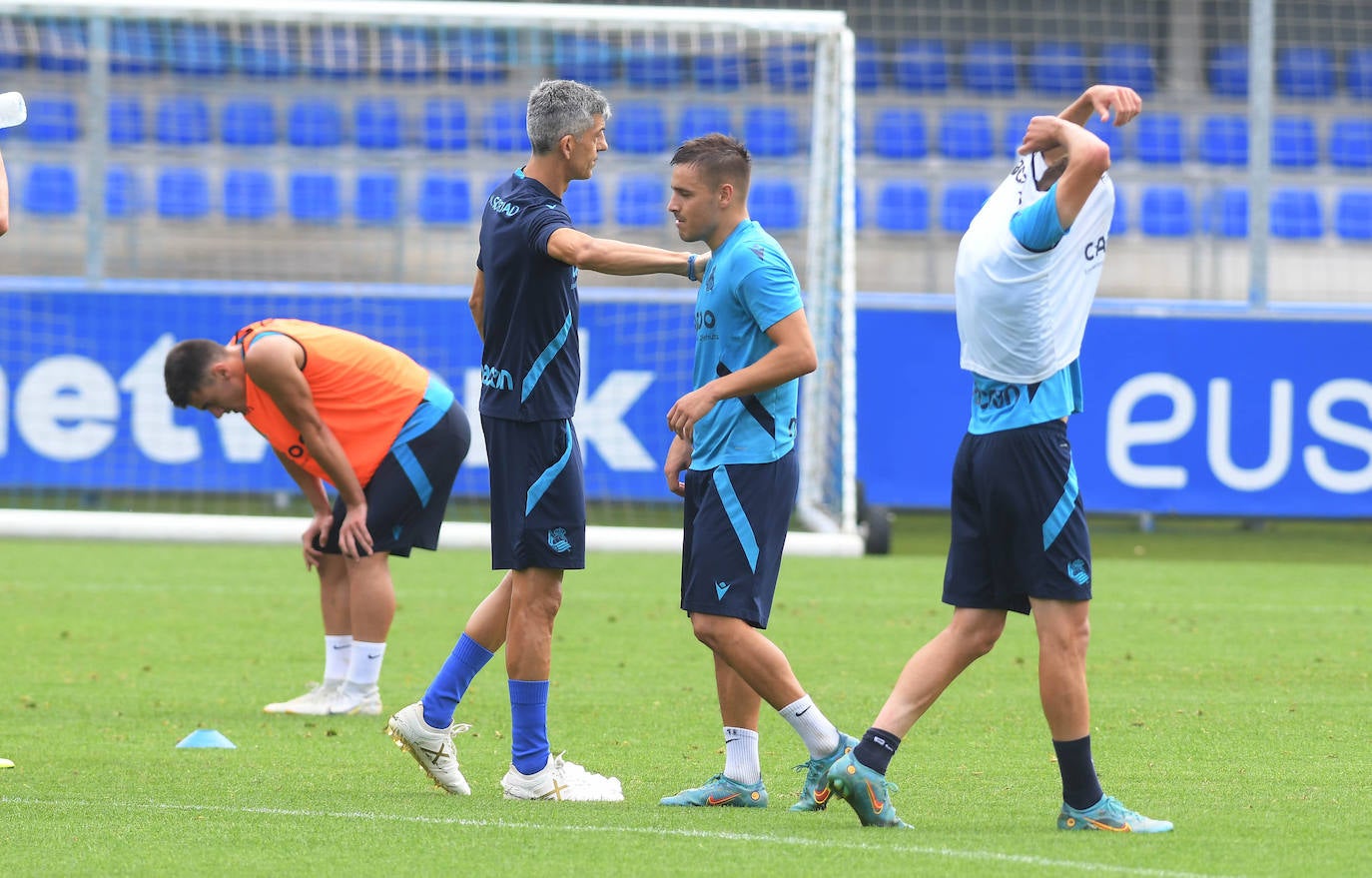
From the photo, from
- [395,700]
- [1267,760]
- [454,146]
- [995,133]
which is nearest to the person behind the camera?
[1267,760]

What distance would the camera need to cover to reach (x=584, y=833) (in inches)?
181

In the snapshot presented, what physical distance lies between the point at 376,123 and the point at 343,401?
37.8 feet

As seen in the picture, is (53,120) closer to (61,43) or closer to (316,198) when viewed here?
(61,43)

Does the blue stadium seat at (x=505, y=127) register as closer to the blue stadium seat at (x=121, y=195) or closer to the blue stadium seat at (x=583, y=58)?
the blue stadium seat at (x=583, y=58)

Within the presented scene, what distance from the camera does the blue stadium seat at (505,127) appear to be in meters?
17.5

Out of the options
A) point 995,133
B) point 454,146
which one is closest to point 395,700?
point 454,146

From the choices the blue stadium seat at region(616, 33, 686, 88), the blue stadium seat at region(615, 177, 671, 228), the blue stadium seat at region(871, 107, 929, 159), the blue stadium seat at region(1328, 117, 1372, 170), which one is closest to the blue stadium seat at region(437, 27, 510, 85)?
the blue stadium seat at region(616, 33, 686, 88)

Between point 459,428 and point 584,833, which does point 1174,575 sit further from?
point 584,833

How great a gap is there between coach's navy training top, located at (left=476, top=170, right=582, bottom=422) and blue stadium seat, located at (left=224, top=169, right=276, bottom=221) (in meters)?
12.2

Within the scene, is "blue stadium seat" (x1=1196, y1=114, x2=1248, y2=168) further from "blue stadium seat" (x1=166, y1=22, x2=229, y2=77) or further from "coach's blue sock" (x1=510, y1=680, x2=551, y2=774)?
"coach's blue sock" (x1=510, y1=680, x2=551, y2=774)

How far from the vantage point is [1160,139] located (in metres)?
19.0

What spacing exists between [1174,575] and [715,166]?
7748 mm

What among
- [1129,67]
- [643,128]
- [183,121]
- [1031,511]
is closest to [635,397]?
[643,128]

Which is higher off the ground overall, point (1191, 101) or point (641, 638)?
point (1191, 101)
